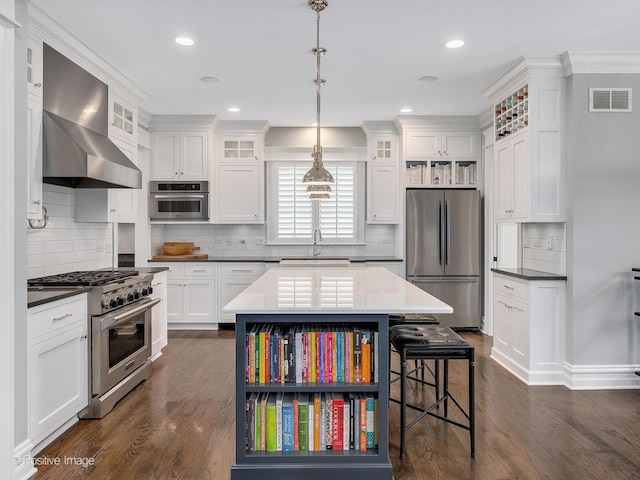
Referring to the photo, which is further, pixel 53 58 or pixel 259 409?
pixel 53 58

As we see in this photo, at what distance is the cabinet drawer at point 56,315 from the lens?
2.49m

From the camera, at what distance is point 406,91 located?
475 centimetres

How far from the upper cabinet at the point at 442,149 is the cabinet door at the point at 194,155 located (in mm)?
2553

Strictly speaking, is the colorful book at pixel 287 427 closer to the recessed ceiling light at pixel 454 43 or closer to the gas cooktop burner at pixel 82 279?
the gas cooktop burner at pixel 82 279

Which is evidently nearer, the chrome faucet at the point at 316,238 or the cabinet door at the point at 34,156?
the cabinet door at the point at 34,156

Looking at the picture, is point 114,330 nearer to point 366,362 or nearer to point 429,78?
point 366,362

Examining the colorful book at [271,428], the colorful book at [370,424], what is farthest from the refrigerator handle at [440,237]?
the colorful book at [271,428]

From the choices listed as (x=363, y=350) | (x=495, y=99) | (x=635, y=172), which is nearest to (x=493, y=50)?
(x=495, y=99)

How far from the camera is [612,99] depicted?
372 cm

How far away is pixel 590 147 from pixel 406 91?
186 cm

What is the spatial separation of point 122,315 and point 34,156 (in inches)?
49.4

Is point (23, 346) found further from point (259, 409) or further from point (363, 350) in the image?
point (363, 350)

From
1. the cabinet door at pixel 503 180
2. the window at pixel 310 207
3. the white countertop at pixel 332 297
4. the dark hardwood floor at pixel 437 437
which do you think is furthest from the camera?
the window at pixel 310 207

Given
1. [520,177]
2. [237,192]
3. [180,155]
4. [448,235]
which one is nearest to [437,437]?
Result: [520,177]
